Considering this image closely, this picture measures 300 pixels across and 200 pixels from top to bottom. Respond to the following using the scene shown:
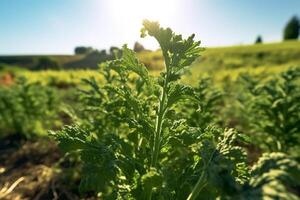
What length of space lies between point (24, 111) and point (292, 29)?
7453cm

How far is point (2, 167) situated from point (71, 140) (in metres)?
5.51

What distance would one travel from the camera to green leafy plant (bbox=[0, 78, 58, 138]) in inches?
399

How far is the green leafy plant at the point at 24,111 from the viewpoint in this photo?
1013cm

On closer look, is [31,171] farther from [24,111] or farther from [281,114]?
[281,114]

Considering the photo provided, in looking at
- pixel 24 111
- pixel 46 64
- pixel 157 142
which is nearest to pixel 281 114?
pixel 157 142

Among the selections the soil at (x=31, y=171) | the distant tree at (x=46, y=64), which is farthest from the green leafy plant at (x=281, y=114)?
the distant tree at (x=46, y=64)

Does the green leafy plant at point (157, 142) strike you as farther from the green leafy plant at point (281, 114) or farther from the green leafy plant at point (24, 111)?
the green leafy plant at point (24, 111)

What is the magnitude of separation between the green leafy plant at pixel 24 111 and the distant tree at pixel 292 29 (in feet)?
242

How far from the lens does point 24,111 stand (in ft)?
33.8

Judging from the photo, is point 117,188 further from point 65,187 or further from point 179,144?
point 65,187

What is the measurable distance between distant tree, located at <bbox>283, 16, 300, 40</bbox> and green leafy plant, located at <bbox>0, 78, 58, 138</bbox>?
242 ft

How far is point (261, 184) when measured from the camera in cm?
233

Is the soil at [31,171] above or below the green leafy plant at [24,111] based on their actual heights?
below

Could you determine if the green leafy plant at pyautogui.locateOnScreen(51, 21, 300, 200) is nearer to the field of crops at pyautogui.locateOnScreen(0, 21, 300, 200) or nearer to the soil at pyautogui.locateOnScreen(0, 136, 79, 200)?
the field of crops at pyautogui.locateOnScreen(0, 21, 300, 200)
